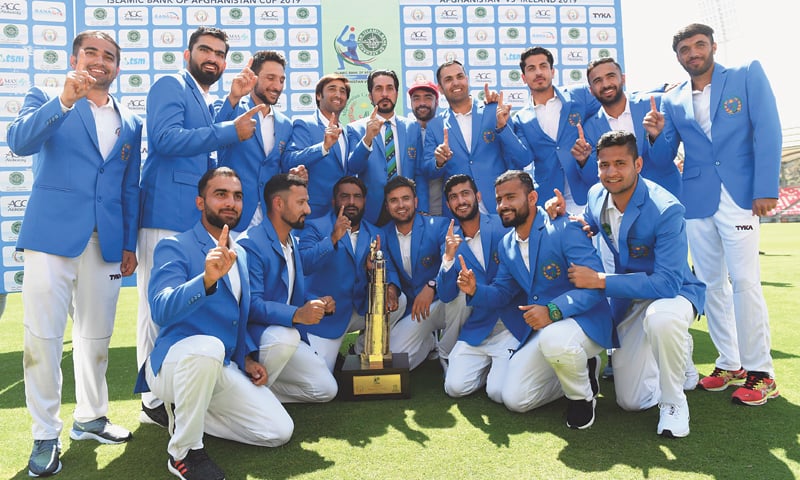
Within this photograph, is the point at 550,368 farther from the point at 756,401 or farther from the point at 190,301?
the point at 190,301

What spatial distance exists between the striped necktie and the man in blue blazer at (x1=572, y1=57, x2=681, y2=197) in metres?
1.68

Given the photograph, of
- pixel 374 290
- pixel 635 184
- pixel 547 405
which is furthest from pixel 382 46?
pixel 547 405

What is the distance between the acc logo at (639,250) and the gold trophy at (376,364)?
188 cm

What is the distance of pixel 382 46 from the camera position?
788 cm

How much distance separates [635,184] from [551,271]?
0.84 meters

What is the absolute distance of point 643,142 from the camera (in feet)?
16.0

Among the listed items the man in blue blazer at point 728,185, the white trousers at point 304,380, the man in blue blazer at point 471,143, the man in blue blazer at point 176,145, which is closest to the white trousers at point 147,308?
the man in blue blazer at point 176,145

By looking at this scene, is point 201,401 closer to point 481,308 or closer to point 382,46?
point 481,308

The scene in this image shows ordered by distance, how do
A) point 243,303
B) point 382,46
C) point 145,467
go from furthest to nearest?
point 382,46 → point 243,303 → point 145,467

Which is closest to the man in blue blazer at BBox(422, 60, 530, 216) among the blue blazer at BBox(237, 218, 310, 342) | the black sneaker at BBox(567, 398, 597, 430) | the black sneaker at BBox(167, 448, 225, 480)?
the blue blazer at BBox(237, 218, 310, 342)

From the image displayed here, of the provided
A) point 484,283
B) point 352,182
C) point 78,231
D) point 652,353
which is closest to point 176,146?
point 78,231

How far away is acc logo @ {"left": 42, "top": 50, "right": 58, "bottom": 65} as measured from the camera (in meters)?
6.89

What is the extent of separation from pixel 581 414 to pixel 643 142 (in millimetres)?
2592

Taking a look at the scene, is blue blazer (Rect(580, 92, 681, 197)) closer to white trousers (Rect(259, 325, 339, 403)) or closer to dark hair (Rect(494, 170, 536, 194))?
dark hair (Rect(494, 170, 536, 194))
